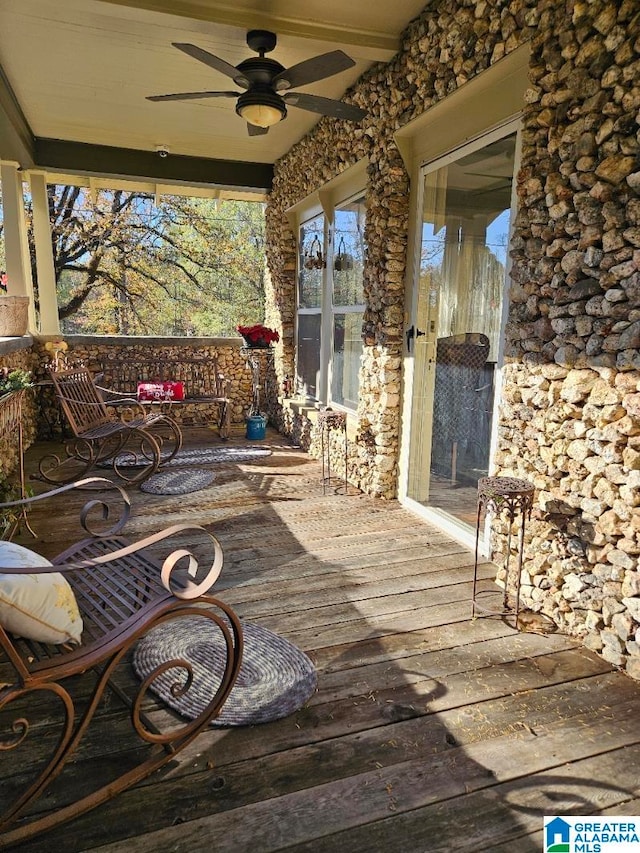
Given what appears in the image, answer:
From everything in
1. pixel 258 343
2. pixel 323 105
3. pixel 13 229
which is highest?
pixel 323 105

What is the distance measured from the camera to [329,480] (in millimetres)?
4816

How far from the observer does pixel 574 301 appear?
2312mm

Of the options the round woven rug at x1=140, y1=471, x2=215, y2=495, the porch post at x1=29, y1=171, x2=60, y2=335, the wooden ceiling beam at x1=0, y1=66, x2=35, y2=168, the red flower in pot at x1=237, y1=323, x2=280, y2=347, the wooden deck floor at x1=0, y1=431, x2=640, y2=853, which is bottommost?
the wooden deck floor at x1=0, y1=431, x2=640, y2=853

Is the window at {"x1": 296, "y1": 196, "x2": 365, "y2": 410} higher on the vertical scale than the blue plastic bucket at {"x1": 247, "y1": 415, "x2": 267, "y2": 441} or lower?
higher

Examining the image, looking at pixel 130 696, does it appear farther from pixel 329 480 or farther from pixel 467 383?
pixel 329 480

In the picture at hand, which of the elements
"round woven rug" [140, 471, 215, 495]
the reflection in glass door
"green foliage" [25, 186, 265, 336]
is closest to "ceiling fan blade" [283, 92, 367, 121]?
the reflection in glass door

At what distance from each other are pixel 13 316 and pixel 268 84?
→ 2.72 metres

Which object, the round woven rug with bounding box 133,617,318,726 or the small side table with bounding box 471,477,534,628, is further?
the small side table with bounding box 471,477,534,628

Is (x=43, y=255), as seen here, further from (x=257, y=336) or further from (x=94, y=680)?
(x=94, y=680)

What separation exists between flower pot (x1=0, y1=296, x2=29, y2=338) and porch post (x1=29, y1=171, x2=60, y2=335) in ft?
5.79

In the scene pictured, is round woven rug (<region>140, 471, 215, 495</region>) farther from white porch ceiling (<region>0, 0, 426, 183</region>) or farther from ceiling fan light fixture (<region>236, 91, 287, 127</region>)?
white porch ceiling (<region>0, 0, 426, 183</region>)

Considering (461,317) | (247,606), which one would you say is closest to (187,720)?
(247,606)

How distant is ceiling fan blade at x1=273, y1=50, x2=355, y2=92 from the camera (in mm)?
2863

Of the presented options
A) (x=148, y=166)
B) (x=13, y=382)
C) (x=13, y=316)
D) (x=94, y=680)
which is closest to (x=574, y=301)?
(x=94, y=680)
